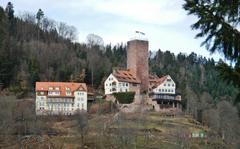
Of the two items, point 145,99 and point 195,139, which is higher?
point 145,99

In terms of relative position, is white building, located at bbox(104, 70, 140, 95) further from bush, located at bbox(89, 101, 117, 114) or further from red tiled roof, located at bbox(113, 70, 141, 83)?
bush, located at bbox(89, 101, 117, 114)

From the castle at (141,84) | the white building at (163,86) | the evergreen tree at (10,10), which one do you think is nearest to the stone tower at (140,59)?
the castle at (141,84)

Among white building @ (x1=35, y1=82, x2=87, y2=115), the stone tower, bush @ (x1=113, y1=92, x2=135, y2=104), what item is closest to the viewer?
white building @ (x1=35, y1=82, x2=87, y2=115)

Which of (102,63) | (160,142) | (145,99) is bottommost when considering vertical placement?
(160,142)

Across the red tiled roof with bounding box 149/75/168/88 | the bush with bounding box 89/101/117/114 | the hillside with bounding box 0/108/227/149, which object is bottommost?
the hillside with bounding box 0/108/227/149

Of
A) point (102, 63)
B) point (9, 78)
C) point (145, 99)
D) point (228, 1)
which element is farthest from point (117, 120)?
point (228, 1)

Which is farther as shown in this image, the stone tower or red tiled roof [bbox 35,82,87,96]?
the stone tower

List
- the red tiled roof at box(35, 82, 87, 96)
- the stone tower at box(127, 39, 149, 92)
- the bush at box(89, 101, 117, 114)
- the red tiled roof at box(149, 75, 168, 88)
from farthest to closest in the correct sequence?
the red tiled roof at box(149, 75, 168, 88), the stone tower at box(127, 39, 149, 92), the red tiled roof at box(35, 82, 87, 96), the bush at box(89, 101, 117, 114)

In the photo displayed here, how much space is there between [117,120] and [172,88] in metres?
17.8

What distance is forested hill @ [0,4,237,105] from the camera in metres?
78.3

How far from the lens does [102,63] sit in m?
93.5

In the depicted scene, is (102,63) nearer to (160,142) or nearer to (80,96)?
(80,96)

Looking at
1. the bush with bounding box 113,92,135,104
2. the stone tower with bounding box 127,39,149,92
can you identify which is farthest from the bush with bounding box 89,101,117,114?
the stone tower with bounding box 127,39,149,92

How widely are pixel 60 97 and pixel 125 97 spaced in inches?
361
